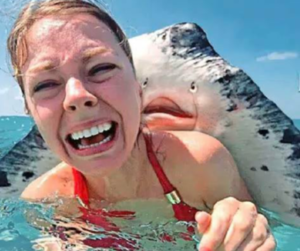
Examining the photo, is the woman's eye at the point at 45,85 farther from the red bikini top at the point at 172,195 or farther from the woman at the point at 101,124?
the red bikini top at the point at 172,195

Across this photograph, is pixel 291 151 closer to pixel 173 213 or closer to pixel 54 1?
pixel 173 213

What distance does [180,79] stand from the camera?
2164mm

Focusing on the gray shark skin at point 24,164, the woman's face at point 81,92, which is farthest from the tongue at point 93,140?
the gray shark skin at point 24,164

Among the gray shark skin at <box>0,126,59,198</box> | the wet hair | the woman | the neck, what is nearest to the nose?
the woman

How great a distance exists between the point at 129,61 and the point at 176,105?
0.46 m

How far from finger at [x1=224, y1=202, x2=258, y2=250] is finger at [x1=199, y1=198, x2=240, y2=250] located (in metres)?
0.01

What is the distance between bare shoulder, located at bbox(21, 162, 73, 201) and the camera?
203cm

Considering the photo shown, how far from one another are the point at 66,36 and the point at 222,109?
2.53 feet

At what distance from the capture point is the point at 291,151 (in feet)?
6.89

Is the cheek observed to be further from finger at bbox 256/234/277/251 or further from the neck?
finger at bbox 256/234/277/251

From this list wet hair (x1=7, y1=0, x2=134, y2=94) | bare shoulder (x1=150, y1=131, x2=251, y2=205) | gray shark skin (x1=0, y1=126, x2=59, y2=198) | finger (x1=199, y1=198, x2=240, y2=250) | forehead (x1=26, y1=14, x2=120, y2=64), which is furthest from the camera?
gray shark skin (x1=0, y1=126, x2=59, y2=198)

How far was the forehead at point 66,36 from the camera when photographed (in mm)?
1615

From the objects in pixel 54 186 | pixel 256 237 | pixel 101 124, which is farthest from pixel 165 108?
pixel 256 237

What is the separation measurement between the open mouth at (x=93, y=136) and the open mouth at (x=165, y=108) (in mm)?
617
